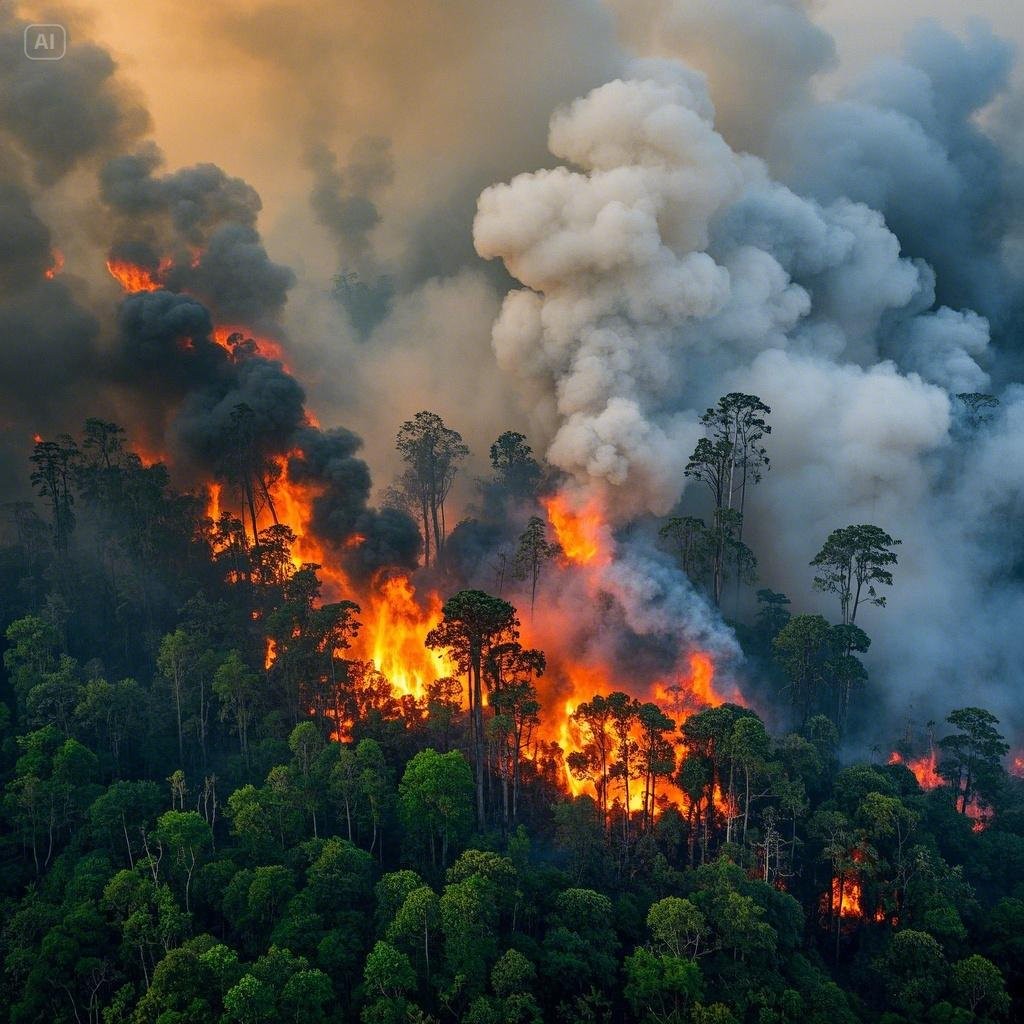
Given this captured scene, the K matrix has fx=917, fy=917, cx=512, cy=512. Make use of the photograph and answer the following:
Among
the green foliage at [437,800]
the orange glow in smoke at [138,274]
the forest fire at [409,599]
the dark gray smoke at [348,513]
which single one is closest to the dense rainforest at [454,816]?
the green foliage at [437,800]

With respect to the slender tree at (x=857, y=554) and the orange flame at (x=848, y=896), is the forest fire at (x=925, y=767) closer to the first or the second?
the slender tree at (x=857, y=554)

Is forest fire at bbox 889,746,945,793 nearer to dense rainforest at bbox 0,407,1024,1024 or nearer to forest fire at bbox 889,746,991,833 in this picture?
forest fire at bbox 889,746,991,833

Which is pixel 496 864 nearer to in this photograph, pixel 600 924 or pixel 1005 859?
pixel 600 924

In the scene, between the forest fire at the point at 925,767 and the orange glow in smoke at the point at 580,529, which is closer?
the forest fire at the point at 925,767

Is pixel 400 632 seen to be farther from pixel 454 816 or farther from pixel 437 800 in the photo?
pixel 454 816

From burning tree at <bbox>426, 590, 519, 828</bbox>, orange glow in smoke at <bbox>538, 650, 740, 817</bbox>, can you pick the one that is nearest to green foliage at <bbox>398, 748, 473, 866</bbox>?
burning tree at <bbox>426, 590, 519, 828</bbox>

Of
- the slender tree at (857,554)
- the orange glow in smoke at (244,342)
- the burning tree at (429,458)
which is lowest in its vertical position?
the slender tree at (857,554)
